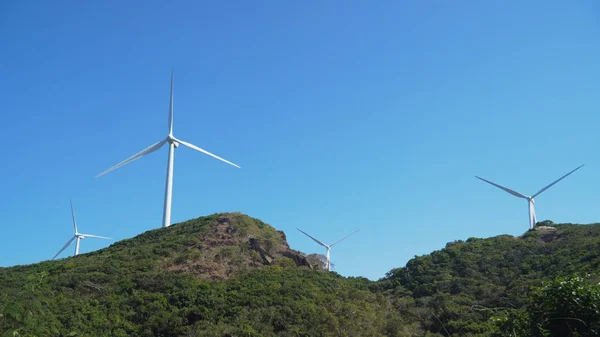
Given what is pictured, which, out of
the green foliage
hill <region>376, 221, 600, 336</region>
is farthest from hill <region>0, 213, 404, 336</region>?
the green foliage

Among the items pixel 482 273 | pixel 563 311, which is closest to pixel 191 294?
pixel 482 273

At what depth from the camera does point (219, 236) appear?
6025cm

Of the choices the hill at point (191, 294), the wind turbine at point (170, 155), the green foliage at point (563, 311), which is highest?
the wind turbine at point (170, 155)

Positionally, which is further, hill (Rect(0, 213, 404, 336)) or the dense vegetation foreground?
the dense vegetation foreground

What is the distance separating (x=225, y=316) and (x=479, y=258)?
3487cm

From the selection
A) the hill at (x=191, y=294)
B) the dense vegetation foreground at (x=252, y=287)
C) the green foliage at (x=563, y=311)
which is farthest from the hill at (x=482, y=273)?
the green foliage at (x=563, y=311)

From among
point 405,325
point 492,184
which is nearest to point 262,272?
point 405,325

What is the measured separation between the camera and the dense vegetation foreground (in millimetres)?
39625

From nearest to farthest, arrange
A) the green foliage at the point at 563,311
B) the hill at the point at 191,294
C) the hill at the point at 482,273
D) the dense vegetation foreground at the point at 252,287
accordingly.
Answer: the green foliage at the point at 563,311
the hill at the point at 191,294
the dense vegetation foreground at the point at 252,287
the hill at the point at 482,273

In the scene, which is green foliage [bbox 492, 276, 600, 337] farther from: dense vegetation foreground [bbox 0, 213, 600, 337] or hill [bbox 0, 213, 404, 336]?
hill [bbox 0, 213, 404, 336]

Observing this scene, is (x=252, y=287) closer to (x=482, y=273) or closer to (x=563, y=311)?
(x=482, y=273)

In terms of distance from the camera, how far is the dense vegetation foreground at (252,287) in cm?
3962

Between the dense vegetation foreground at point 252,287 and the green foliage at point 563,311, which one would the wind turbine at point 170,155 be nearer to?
the dense vegetation foreground at point 252,287

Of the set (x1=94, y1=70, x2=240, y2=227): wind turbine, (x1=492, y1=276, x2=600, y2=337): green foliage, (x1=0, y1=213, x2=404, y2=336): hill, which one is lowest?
(x1=492, y1=276, x2=600, y2=337): green foliage
